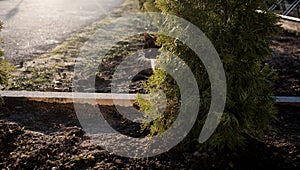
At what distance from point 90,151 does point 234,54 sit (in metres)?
1.83

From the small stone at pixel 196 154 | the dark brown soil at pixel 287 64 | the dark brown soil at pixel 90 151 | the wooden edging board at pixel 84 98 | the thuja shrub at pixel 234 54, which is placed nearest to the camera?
the thuja shrub at pixel 234 54

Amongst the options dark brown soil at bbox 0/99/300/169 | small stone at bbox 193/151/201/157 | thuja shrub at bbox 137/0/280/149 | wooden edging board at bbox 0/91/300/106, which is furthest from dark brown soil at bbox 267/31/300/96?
small stone at bbox 193/151/201/157

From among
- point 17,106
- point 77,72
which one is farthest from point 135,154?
point 77,72

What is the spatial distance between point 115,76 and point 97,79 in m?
0.42

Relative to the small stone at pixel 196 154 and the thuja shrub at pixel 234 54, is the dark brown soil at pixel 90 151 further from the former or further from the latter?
the thuja shrub at pixel 234 54

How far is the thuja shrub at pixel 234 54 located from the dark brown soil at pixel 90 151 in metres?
0.17

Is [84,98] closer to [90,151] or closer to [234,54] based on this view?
[90,151]

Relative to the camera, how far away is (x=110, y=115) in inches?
206

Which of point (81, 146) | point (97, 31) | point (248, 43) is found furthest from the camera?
point (97, 31)

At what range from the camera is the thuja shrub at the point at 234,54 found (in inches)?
146

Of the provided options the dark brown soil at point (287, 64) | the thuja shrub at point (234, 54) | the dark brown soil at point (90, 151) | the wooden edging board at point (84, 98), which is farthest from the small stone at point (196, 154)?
the dark brown soil at point (287, 64)

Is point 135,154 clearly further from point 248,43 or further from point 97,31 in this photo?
point 97,31

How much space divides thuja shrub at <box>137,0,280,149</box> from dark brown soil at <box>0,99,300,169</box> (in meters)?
0.17

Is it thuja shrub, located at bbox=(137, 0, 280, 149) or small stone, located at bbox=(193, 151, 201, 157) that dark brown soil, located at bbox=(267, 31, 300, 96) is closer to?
thuja shrub, located at bbox=(137, 0, 280, 149)
